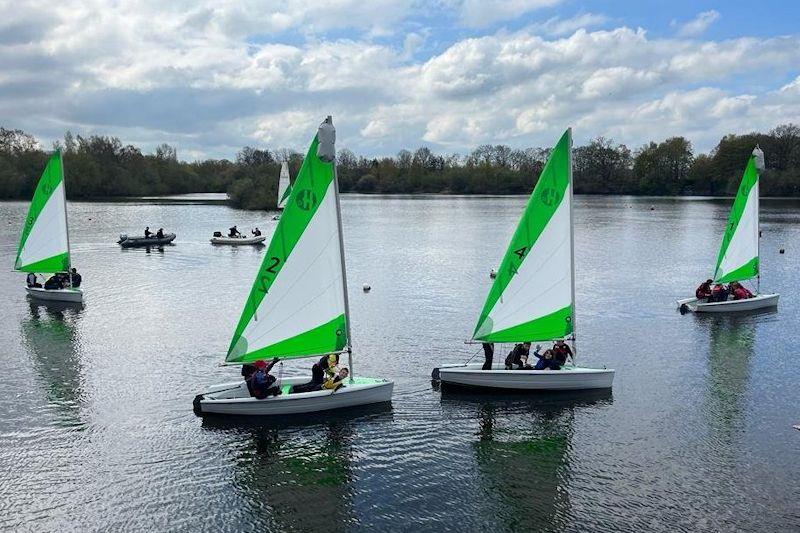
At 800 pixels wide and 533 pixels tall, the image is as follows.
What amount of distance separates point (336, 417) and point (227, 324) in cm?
1409

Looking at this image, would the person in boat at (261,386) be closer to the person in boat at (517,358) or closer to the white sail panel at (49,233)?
the person in boat at (517,358)

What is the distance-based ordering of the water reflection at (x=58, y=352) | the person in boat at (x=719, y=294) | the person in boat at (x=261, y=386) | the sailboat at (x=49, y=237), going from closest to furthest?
the person in boat at (x=261, y=386) < the water reflection at (x=58, y=352) < the person in boat at (x=719, y=294) < the sailboat at (x=49, y=237)

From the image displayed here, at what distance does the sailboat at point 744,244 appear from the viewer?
37.9 meters

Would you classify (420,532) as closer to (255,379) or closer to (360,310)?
(255,379)

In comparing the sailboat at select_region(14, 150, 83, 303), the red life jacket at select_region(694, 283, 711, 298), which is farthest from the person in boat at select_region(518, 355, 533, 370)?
the sailboat at select_region(14, 150, 83, 303)

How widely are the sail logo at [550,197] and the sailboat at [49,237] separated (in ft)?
92.9

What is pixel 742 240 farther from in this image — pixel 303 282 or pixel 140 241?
pixel 140 241

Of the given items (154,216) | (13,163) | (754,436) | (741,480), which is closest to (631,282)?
(754,436)

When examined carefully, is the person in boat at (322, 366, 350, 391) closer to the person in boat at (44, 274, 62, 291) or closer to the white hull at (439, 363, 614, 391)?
the white hull at (439, 363, 614, 391)

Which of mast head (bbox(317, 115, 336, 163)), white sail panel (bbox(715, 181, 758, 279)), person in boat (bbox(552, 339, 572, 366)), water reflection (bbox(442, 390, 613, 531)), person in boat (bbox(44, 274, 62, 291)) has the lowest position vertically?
water reflection (bbox(442, 390, 613, 531))

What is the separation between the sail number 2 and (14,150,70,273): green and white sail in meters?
23.0

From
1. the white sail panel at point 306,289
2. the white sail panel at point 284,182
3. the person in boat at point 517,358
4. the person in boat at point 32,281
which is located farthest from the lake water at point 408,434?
the white sail panel at point 284,182

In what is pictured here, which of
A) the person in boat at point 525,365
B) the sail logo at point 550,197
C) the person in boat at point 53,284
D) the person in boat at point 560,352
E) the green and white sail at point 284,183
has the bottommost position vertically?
the person in boat at point 525,365

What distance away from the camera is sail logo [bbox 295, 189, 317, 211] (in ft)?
71.5
